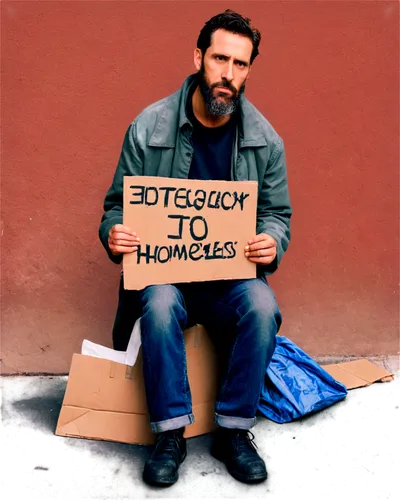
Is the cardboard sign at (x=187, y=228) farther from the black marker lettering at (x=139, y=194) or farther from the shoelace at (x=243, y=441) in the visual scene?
the shoelace at (x=243, y=441)

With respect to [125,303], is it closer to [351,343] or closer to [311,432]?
[311,432]

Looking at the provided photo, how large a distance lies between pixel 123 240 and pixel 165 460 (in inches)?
30.7

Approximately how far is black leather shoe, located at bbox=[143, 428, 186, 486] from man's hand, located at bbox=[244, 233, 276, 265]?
27.0 inches

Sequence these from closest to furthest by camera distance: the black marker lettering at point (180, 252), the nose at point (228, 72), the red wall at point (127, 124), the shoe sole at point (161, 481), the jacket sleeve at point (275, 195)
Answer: the shoe sole at point (161, 481) → the black marker lettering at point (180, 252) → the nose at point (228, 72) → the jacket sleeve at point (275, 195) → the red wall at point (127, 124)

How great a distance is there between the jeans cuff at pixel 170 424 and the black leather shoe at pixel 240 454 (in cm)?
19

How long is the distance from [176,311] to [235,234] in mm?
365

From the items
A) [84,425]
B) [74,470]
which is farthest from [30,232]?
[74,470]

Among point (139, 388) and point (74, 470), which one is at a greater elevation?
point (139, 388)

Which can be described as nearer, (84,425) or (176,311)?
(176,311)

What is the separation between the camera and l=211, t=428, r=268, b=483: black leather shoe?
241cm

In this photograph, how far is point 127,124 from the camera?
318cm

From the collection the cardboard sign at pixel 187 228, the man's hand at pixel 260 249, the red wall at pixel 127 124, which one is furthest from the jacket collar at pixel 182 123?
the red wall at pixel 127 124

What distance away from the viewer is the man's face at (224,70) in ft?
8.60

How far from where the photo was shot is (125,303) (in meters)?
2.63
